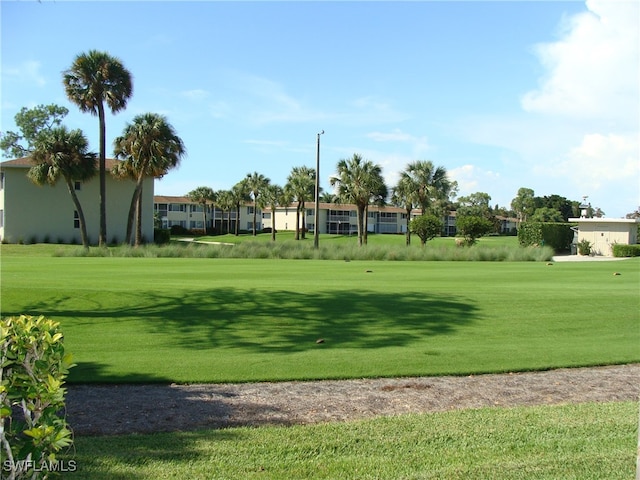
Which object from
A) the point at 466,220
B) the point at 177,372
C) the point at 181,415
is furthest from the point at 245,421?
the point at 466,220

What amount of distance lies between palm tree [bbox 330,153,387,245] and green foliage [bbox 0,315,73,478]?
2125 inches

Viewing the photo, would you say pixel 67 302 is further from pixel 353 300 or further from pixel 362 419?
pixel 362 419

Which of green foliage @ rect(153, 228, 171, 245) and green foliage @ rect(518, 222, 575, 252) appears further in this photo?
green foliage @ rect(153, 228, 171, 245)

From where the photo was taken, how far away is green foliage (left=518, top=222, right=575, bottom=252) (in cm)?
5262

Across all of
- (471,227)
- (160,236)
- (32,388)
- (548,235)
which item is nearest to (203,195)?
(160,236)

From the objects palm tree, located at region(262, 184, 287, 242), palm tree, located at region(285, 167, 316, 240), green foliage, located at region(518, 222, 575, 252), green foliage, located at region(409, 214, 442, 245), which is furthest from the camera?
palm tree, located at region(262, 184, 287, 242)

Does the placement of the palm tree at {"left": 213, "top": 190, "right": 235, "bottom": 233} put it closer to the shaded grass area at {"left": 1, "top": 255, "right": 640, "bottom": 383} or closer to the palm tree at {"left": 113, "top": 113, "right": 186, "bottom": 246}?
the palm tree at {"left": 113, "top": 113, "right": 186, "bottom": 246}

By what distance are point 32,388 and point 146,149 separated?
4545 centimetres

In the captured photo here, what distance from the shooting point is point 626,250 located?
4516cm

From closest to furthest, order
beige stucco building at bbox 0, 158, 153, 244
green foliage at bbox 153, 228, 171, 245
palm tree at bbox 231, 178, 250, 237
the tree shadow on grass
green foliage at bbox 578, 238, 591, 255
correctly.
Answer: the tree shadow on grass → green foliage at bbox 578, 238, 591, 255 → beige stucco building at bbox 0, 158, 153, 244 → green foliage at bbox 153, 228, 171, 245 → palm tree at bbox 231, 178, 250, 237

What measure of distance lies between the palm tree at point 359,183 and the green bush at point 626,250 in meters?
22.0

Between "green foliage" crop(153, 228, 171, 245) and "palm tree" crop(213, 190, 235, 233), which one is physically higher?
"palm tree" crop(213, 190, 235, 233)

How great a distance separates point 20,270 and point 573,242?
48120 mm

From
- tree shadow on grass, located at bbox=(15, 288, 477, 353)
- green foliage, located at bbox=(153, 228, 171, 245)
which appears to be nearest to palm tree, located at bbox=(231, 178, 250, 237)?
green foliage, located at bbox=(153, 228, 171, 245)
